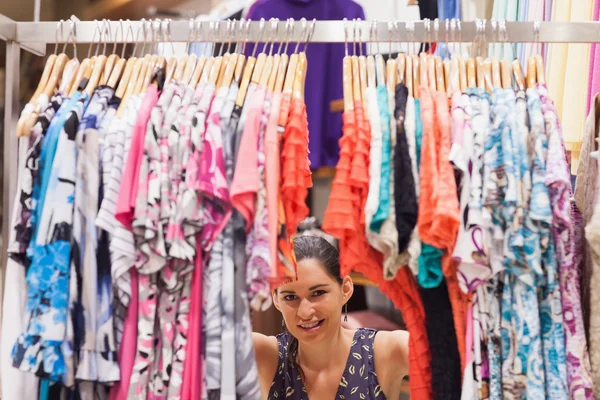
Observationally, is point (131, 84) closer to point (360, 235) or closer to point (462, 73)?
point (360, 235)

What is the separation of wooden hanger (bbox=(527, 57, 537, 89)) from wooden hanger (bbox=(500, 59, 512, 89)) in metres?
0.03

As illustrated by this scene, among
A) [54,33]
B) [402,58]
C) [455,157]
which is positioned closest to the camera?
[455,157]

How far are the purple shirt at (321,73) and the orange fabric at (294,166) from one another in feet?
3.04

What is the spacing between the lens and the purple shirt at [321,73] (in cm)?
198

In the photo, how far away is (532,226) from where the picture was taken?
3.02 feet

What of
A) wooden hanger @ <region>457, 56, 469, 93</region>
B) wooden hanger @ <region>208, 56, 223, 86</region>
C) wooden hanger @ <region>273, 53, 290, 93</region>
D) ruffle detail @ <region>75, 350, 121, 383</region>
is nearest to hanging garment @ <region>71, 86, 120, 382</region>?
ruffle detail @ <region>75, 350, 121, 383</region>

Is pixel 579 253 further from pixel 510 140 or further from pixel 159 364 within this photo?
pixel 159 364

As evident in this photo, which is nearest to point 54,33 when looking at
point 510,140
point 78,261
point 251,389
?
point 78,261

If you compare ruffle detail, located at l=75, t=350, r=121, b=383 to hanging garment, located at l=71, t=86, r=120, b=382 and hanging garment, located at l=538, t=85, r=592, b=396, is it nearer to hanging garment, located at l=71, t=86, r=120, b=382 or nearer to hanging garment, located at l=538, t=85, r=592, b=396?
hanging garment, located at l=71, t=86, r=120, b=382

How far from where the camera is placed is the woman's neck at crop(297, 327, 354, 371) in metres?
1.66

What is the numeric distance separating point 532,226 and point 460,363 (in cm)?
27

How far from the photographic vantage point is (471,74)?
104 centimetres

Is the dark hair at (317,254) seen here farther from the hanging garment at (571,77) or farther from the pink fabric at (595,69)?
the pink fabric at (595,69)

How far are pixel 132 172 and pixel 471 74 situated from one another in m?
0.64
